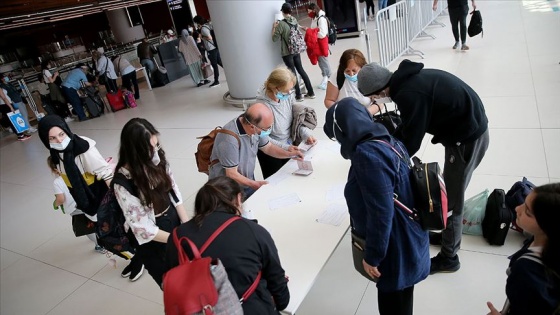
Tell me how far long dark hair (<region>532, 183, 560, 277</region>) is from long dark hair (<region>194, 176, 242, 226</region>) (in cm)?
111

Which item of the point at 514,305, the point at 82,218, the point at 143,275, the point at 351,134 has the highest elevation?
the point at 351,134

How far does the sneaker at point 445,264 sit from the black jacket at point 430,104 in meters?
0.98

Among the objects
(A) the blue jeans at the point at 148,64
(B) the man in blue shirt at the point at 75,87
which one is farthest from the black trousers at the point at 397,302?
(A) the blue jeans at the point at 148,64

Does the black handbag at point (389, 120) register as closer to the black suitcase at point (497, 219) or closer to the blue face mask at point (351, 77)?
the blue face mask at point (351, 77)

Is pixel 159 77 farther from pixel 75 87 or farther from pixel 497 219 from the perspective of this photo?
pixel 497 219

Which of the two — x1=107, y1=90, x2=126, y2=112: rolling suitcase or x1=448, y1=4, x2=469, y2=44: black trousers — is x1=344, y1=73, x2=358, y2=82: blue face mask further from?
x1=107, y1=90, x2=126, y2=112: rolling suitcase

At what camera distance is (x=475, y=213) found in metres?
2.80

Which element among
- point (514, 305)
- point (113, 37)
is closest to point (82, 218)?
point (514, 305)

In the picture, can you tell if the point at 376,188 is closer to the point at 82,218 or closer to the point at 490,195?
the point at 490,195

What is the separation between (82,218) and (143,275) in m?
0.75

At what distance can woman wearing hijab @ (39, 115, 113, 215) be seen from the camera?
103 inches

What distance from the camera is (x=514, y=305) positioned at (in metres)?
1.28

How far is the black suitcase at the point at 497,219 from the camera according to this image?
2623 millimetres

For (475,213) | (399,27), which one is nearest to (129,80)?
(399,27)
